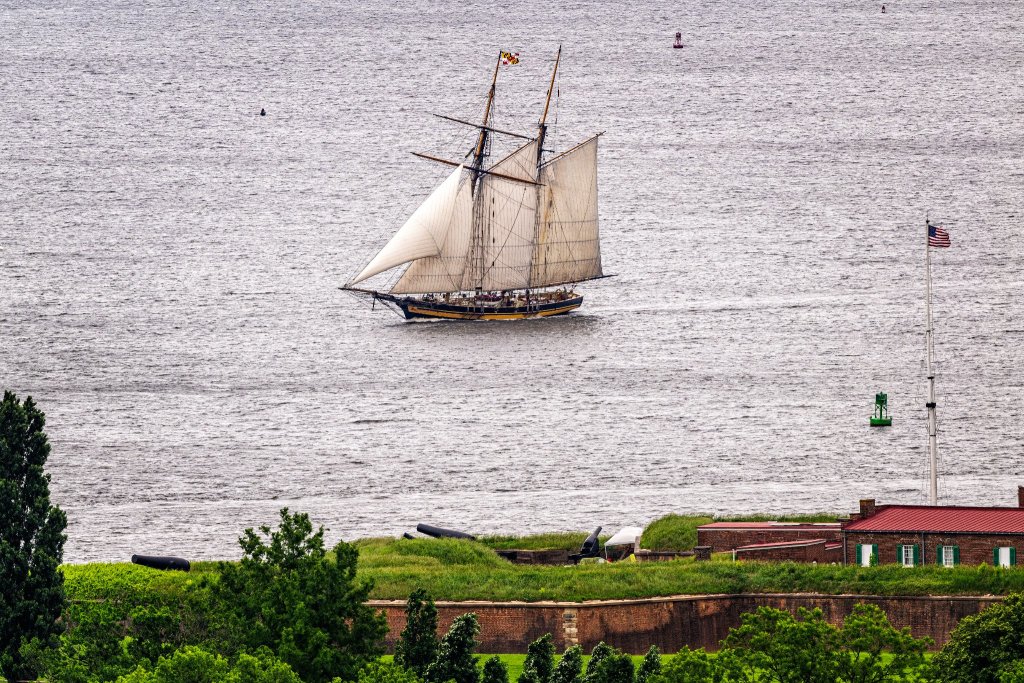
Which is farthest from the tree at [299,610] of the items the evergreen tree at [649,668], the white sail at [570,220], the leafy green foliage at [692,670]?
the white sail at [570,220]

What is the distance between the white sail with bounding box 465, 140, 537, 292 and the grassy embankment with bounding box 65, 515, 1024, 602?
8377 cm

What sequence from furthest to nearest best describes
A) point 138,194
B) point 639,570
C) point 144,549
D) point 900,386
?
point 138,194, point 900,386, point 144,549, point 639,570

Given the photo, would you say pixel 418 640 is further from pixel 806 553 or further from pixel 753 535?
pixel 753 535

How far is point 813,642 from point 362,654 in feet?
29.1

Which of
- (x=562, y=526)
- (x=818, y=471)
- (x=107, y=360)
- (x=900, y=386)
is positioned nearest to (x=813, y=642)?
(x=562, y=526)

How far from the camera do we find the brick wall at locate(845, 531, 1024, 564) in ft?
176

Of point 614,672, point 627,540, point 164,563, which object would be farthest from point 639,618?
point 627,540

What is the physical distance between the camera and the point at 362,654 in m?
43.7

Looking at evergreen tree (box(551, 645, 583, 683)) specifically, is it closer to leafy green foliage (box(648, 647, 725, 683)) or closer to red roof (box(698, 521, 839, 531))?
leafy green foliage (box(648, 647, 725, 683))

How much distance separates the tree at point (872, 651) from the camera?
3994 cm

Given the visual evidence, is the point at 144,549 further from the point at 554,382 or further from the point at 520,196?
the point at 520,196

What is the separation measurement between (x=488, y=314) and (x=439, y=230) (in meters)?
5.96

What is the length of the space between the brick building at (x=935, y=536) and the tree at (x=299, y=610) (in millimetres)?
15278

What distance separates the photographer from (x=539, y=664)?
1716 inches
